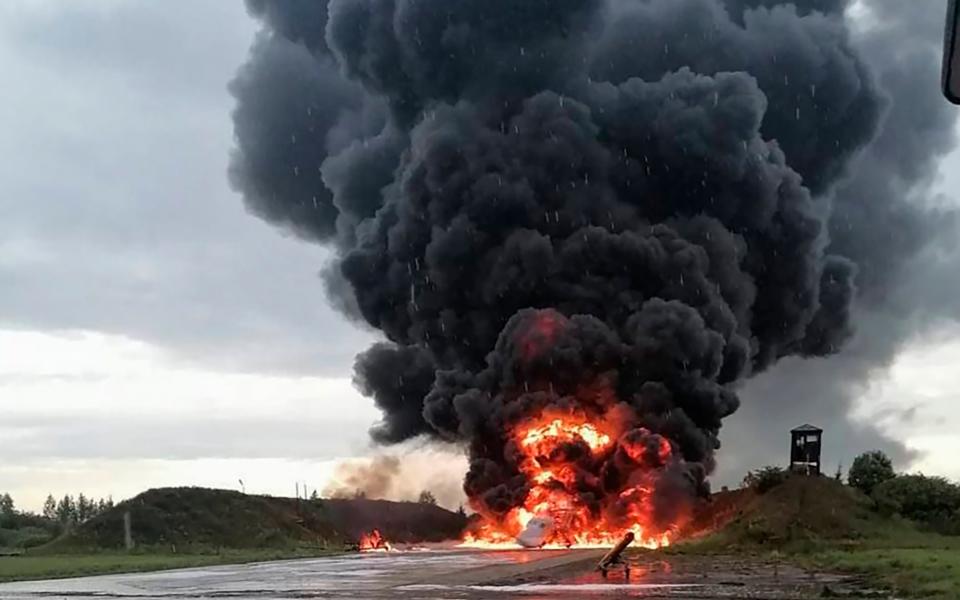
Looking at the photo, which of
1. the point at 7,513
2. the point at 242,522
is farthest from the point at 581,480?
the point at 7,513

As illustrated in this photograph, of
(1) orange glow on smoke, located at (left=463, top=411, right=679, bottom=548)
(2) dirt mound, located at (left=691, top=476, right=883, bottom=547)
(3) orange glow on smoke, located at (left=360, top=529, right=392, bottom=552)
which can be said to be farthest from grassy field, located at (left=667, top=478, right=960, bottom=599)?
(3) orange glow on smoke, located at (left=360, top=529, right=392, bottom=552)

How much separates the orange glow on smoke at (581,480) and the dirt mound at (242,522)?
759 inches

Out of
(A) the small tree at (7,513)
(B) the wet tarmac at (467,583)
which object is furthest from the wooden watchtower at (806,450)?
(A) the small tree at (7,513)

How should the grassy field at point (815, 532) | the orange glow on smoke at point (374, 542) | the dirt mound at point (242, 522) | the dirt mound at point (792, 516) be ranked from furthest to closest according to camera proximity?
the dirt mound at point (242, 522) < the orange glow on smoke at point (374, 542) < the dirt mound at point (792, 516) < the grassy field at point (815, 532)

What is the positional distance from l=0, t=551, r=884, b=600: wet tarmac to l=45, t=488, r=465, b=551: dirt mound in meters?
39.0

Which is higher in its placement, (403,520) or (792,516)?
(792,516)

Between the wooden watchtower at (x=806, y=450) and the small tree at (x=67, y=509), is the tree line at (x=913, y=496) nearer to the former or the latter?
the wooden watchtower at (x=806, y=450)

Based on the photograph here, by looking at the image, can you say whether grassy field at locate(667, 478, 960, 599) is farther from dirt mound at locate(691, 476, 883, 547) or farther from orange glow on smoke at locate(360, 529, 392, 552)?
orange glow on smoke at locate(360, 529, 392, 552)

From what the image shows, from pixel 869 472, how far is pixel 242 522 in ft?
169

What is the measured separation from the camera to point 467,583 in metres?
31.8

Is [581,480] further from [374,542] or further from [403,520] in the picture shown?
[403,520]

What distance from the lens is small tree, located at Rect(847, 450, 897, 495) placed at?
231ft

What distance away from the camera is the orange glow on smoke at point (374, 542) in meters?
73.2

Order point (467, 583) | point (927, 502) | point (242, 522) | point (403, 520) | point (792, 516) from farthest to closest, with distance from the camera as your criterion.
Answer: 1. point (242, 522)
2. point (403, 520)
3. point (927, 502)
4. point (792, 516)
5. point (467, 583)
